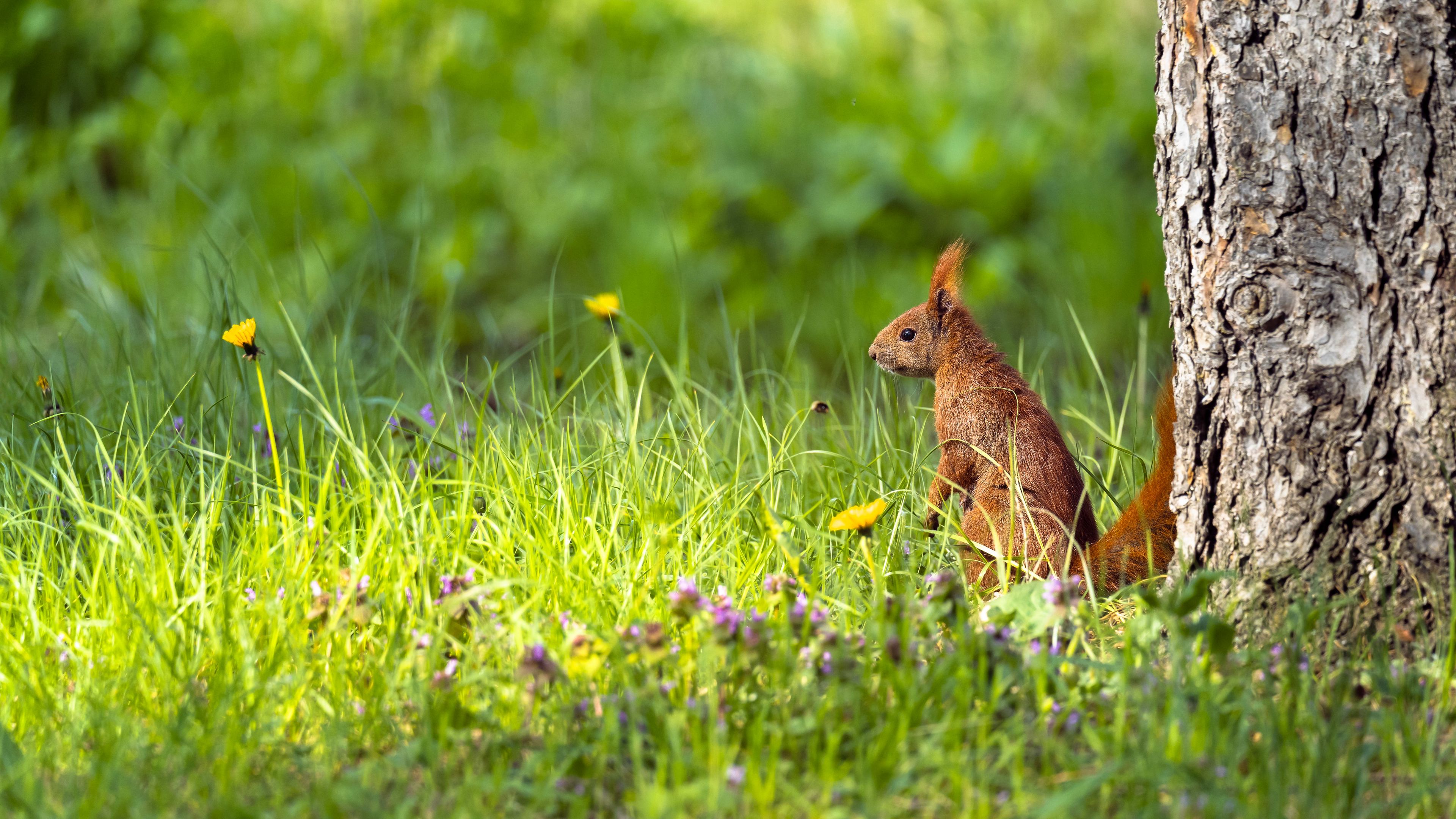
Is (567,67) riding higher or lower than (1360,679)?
higher

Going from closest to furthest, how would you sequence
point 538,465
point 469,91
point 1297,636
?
point 1297,636 → point 538,465 → point 469,91

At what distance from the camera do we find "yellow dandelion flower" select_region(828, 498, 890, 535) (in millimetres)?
2219

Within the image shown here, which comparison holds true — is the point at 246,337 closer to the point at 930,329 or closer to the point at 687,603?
the point at 687,603

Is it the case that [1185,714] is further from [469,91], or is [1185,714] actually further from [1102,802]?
[469,91]

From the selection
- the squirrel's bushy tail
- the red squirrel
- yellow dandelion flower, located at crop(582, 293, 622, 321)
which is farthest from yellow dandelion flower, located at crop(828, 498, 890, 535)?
yellow dandelion flower, located at crop(582, 293, 622, 321)

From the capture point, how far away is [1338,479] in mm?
2203

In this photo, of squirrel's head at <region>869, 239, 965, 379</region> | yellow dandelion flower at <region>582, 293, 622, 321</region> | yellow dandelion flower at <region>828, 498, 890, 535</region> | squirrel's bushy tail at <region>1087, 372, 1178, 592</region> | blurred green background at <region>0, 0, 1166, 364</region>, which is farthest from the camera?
blurred green background at <region>0, 0, 1166, 364</region>

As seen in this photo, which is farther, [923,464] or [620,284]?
[620,284]

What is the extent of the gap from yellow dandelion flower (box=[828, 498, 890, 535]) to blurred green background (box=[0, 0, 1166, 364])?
7.97 ft

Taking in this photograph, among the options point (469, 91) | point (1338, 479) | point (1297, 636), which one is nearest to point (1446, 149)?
point (1338, 479)

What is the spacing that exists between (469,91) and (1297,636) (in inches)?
204

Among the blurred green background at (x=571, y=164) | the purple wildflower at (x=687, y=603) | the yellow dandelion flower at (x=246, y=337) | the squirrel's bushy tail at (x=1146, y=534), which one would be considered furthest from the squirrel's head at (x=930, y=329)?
the blurred green background at (x=571, y=164)

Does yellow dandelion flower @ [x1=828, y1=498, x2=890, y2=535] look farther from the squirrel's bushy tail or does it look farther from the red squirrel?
the squirrel's bushy tail

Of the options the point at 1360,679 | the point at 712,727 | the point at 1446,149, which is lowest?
the point at 1360,679
